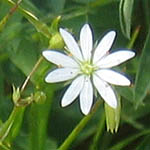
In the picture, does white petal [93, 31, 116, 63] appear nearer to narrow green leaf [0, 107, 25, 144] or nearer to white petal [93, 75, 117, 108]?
white petal [93, 75, 117, 108]

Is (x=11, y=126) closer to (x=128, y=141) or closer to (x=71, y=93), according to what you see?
(x=71, y=93)

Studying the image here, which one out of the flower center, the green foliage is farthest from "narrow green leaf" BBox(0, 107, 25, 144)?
the flower center

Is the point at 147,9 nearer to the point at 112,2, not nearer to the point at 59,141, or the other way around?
the point at 112,2

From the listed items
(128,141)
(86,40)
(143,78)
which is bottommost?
(128,141)

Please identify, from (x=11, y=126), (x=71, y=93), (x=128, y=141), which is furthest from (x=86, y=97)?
(x=128, y=141)

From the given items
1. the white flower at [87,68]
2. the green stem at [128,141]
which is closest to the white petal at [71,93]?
the white flower at [87,68]

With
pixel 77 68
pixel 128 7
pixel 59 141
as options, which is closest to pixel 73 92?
pixel 77 68
